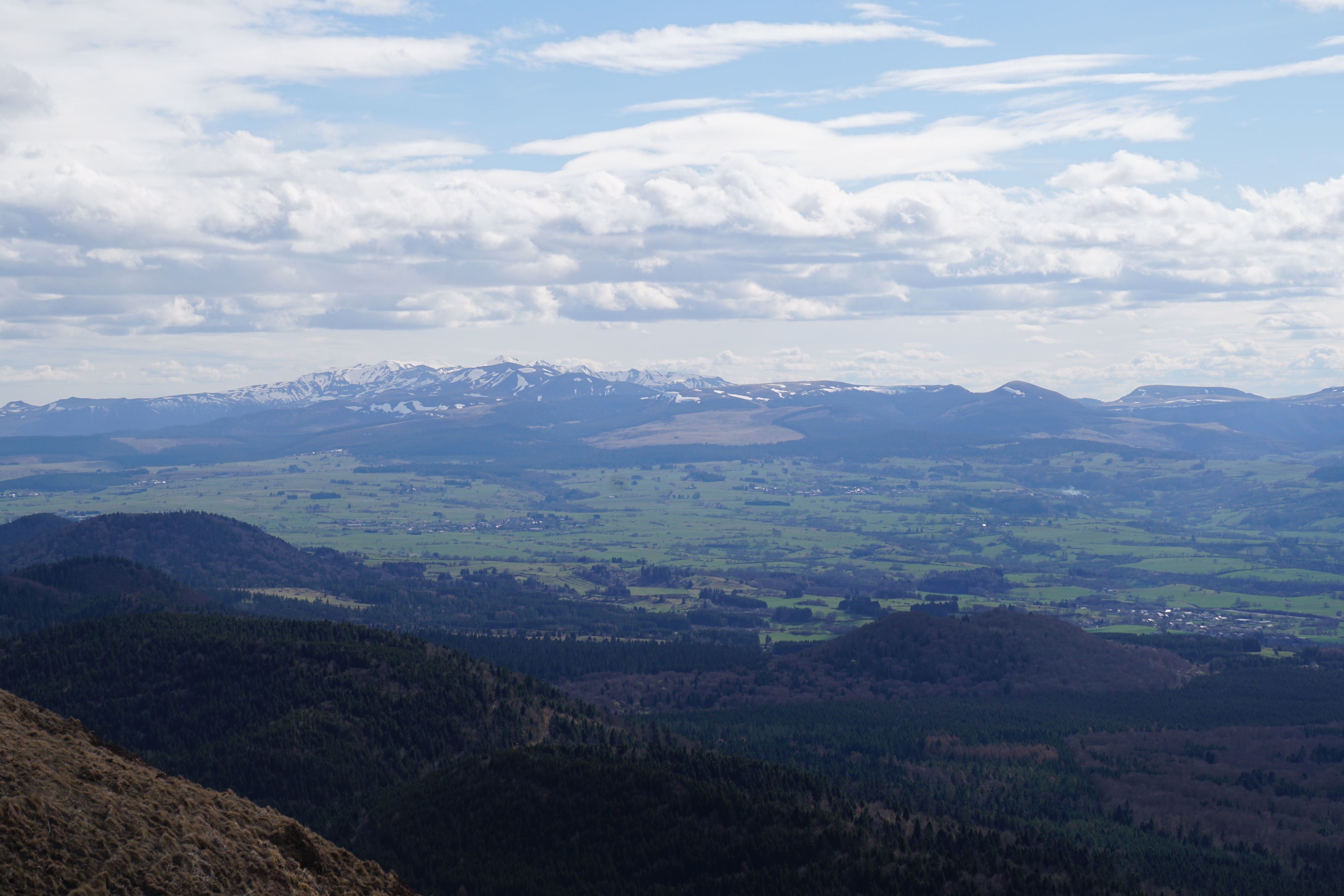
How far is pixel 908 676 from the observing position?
190500 millimetres

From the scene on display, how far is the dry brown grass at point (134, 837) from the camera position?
45344 mm

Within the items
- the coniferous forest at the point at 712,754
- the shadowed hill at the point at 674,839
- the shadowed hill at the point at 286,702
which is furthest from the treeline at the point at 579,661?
the shadowed hill at the point at 674,839

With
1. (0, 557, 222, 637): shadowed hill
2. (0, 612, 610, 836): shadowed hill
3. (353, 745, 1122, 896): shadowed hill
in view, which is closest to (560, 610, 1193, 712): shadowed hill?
(0, 612, 610, 836): shadowed hill

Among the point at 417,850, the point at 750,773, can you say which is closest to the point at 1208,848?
the point at 750,773

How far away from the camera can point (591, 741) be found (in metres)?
122

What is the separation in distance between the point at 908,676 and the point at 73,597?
12975 centimetres

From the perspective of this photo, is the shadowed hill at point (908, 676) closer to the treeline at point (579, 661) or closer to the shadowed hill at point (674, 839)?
the treeline at point (579, 661)

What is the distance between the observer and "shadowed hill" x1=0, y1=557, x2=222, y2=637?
572 feet

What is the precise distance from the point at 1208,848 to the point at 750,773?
150ft

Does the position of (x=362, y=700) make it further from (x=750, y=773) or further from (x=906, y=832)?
(x=906, y=832)

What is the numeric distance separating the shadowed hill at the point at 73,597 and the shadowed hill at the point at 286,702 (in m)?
36.6

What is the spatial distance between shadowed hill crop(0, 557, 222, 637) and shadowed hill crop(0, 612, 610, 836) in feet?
120

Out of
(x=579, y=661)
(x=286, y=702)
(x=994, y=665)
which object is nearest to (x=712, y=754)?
(x=286, y=702)

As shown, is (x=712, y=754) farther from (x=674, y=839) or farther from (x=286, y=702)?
(x=286, y=702)
